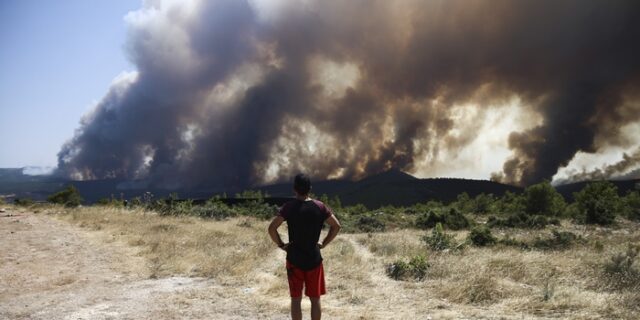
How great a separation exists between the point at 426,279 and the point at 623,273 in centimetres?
508

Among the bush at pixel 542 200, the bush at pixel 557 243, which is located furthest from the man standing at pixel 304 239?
the bush at pixel 542 200

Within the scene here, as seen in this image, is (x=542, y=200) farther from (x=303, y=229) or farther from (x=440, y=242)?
(x=303, y=229)

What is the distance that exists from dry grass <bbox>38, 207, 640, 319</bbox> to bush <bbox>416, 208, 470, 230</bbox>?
12445mm

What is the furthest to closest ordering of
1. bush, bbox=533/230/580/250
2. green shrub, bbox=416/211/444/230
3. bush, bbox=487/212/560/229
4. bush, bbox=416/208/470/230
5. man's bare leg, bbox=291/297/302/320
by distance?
green shrub, bbox=416/211/444/230 < bush, bbox=416/208/470/230 < bush, bbox=487/212/560/229 < bush, bbox=533/230/580/250 < man's bare leg, bbox=291/297/302/320

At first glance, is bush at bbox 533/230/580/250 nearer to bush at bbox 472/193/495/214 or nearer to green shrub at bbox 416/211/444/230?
green shrub at bbox 416/211/444/230

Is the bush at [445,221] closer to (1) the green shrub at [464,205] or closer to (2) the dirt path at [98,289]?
(1) the green shrub at [464,205]

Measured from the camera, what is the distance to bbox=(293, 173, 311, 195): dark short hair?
6516 millimetres

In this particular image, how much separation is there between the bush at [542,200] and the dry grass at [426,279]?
109ft

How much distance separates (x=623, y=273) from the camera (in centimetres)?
1120

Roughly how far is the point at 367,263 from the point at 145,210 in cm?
2294

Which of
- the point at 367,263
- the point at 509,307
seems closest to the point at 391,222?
the point at 367,263

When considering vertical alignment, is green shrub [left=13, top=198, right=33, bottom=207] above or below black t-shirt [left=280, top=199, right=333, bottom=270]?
below

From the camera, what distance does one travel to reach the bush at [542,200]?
1959 inches

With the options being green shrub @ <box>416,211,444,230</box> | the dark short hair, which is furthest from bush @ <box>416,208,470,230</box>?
the dark short hair
